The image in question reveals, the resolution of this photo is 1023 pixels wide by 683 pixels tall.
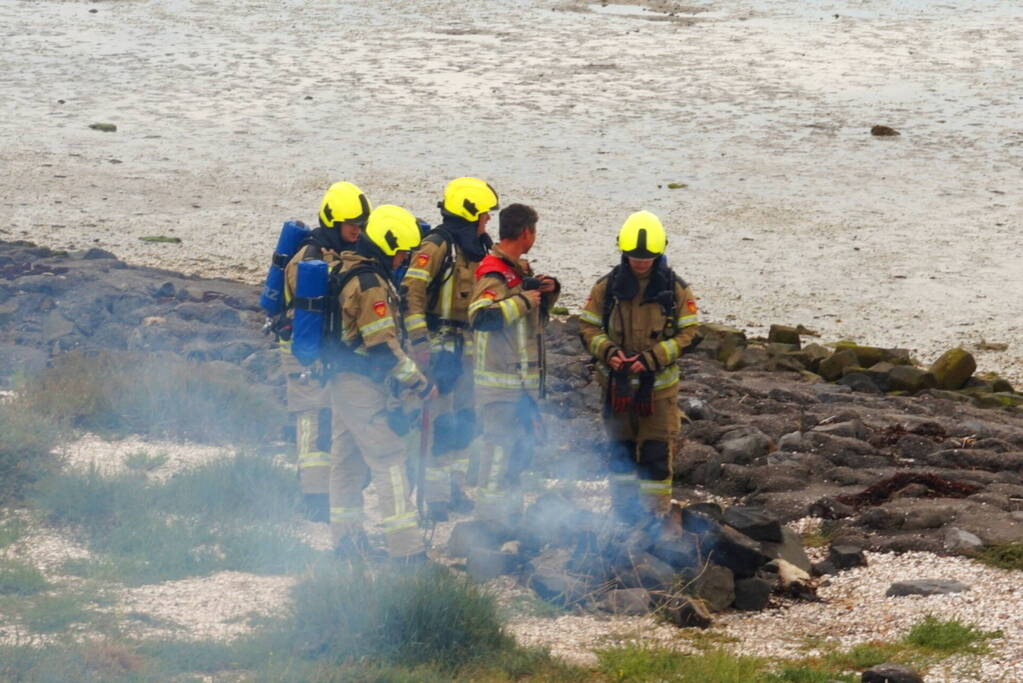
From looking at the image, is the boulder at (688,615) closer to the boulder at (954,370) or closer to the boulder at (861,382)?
the boulder at (861,382)

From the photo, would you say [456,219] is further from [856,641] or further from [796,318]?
[796,318]

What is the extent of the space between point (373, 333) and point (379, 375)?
29 centimetres

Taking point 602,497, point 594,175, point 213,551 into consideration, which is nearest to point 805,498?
point 602,497

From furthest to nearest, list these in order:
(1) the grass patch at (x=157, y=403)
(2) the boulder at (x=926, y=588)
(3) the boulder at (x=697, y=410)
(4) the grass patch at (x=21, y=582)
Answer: (3) the boulder at (x=697, y=410) < (1) the grass patch at (x=157, y=403) < (2) the boulder at (x=926, y=588) < (4) the grass patch at (x=21, y=582)

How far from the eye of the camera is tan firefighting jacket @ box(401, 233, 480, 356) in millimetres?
9227

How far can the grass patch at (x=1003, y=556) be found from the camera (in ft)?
28.2

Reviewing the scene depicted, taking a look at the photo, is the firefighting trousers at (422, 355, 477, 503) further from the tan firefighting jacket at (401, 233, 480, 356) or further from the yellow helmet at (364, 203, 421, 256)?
the yellow helmet at (364, 203, 421, 256)

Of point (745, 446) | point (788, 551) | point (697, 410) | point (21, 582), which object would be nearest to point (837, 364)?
point (697, 410)

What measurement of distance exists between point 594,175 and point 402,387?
14.3 meters

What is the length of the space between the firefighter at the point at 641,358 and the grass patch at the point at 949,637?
6.01ft

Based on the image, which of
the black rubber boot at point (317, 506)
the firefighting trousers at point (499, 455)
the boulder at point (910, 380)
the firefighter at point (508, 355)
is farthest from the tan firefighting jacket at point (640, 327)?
the boulder at point (910, 380)

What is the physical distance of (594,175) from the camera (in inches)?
878

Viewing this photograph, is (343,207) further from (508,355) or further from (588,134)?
(588,134)

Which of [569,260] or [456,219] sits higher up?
[456,219]
